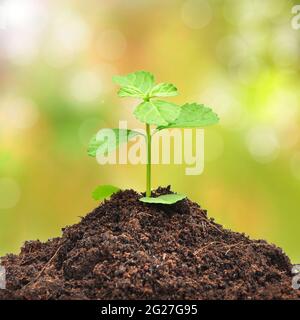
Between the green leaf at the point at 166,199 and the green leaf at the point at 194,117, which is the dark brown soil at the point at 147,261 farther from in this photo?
the green leaf at the point at 194,117

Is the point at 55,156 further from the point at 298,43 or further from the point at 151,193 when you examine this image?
the point at 298,43

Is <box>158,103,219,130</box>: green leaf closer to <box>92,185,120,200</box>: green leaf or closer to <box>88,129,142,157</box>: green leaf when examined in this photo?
<box>88,129,142,157</box>: green leaf

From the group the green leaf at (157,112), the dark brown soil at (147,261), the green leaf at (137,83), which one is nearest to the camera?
the dark brown soil at (147,261)

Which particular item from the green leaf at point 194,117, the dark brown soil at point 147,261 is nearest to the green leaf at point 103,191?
the dark brown soil at point 147,261

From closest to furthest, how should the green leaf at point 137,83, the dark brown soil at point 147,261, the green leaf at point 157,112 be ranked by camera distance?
the dark brown soil at point 147,261, the green leaf at point 157,112, the green leaf at point 137,83

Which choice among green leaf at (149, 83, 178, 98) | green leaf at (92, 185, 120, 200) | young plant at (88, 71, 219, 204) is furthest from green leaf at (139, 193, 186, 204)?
green leaf at (149, 83, 178, 98)

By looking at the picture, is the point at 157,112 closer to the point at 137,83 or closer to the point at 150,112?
the point at 150,112

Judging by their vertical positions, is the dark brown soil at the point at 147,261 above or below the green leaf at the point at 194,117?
below

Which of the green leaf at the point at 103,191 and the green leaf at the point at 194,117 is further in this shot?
the green leaf at the point at 103,191
